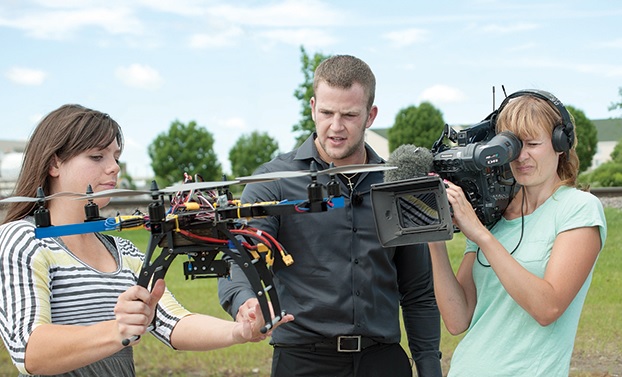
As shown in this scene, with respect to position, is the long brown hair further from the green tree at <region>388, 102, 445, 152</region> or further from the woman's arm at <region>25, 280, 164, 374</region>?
the green tree at <region>388, 102, 445, 152</region>

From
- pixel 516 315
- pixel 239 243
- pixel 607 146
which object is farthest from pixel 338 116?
pixel 607 146

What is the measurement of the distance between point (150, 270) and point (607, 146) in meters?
72.5

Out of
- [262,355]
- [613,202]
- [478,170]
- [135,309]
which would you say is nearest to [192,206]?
[135,309]

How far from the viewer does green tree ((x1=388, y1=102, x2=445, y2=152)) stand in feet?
155

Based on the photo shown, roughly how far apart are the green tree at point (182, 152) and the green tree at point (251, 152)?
1383 millimetres

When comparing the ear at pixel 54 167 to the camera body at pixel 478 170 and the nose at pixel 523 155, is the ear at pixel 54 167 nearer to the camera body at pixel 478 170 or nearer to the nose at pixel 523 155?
the camera body at pixel 478 170

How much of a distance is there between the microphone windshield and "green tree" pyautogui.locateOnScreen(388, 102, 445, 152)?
145ft

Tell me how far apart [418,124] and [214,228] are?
1804 inches

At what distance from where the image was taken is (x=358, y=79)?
3521mm

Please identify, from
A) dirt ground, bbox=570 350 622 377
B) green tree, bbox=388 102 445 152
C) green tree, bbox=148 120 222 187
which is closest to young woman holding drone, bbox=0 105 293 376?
dirt ground, bbox=570 350 622 377

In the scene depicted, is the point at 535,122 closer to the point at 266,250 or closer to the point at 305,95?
the point at 266,250

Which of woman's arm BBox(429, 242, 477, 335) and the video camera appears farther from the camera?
woman's arm BBox(429, 242, 477, 335)

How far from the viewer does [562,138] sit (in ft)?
9.25

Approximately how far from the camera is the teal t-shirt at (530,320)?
2799 mm
